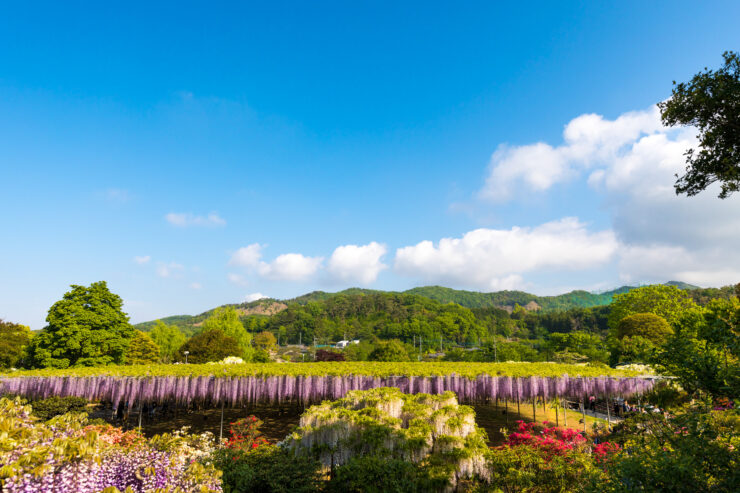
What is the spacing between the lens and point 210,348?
114ft

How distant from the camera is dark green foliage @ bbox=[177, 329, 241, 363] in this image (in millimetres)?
34312

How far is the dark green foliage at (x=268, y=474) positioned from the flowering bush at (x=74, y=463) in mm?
1847

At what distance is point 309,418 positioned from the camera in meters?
10.8

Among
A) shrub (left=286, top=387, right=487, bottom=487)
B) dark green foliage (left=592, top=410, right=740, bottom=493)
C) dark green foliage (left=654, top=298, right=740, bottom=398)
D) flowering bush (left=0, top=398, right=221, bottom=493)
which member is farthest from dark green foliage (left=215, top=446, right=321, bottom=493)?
dark green foliage (left=654, top=298, right=740, bottom=398)

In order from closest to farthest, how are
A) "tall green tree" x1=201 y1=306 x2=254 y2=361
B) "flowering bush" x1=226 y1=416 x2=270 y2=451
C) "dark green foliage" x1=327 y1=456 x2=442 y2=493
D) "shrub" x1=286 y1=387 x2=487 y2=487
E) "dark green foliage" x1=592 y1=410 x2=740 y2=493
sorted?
"dark green foliage" x1=592 y1=410 x2=740 y2=493, "dark green foliage" x1=327 y1=456 x2=442 y2=493, "shrub" x1=286 y1=387 x2=487 y2=487, "flowering bush" x1=226 y1=416 x2=270 y2=451, "tall green tree" x1=201 y1=306 x2=254 y2=361

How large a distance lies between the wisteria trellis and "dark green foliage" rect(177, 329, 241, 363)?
15568 mm

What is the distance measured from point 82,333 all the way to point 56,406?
1116cm

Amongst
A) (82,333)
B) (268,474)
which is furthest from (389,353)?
(268,474)

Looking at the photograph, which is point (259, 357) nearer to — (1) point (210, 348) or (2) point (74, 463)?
(1) point (210, 348)

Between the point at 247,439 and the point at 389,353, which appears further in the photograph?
the point at 389,353

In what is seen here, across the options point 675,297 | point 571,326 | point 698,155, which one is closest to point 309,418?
point 698,155

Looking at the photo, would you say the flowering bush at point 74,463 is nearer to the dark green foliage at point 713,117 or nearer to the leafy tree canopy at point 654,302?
the dark green foliage at point 713,117

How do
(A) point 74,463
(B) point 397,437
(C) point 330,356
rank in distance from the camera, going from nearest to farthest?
1. (A) point 74,463
2. (B) point 397,437
3. (C) point 330,356

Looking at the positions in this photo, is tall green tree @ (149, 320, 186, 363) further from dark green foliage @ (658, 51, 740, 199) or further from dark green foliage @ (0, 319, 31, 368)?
dark green foliage @ (658, 51, 740, 199)
